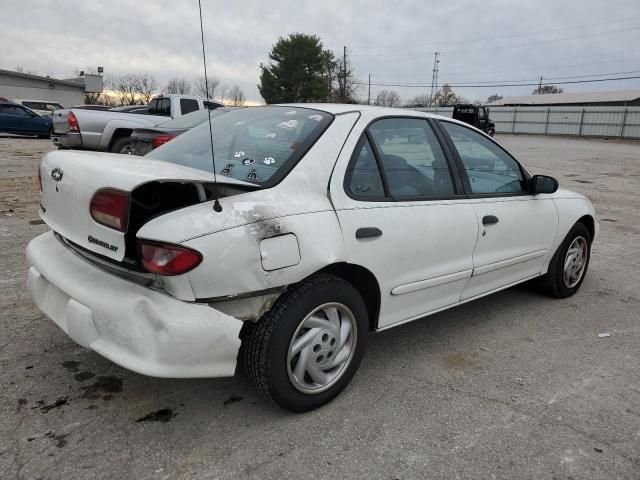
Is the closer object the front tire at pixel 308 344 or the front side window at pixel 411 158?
the front tire at pixel 308 344

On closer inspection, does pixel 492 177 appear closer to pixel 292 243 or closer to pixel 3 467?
pixel 292 243

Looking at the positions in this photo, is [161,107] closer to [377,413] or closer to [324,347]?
[324,347]

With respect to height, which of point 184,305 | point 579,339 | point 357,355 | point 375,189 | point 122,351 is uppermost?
point 375,189

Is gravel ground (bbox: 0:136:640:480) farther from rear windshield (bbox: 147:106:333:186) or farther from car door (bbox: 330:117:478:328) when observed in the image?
rear windshield (bbox: 147:106:333:186)

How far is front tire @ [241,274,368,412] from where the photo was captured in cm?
232

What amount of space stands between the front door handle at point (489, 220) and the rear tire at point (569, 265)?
1118 millimetres

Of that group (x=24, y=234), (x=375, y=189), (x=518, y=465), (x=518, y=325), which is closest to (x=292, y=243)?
(x=375, y=189)

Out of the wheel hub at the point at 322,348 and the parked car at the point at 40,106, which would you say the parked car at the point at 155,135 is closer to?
the wheel hub at the point at 322,348

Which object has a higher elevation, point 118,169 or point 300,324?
point 118,169

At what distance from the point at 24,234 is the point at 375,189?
4.48 metres

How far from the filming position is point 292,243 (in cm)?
230

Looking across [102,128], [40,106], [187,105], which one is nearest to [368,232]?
[102,128]

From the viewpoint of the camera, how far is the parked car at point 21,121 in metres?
20.0

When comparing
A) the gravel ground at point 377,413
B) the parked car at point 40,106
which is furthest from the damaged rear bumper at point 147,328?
the parked car at point 40,106
